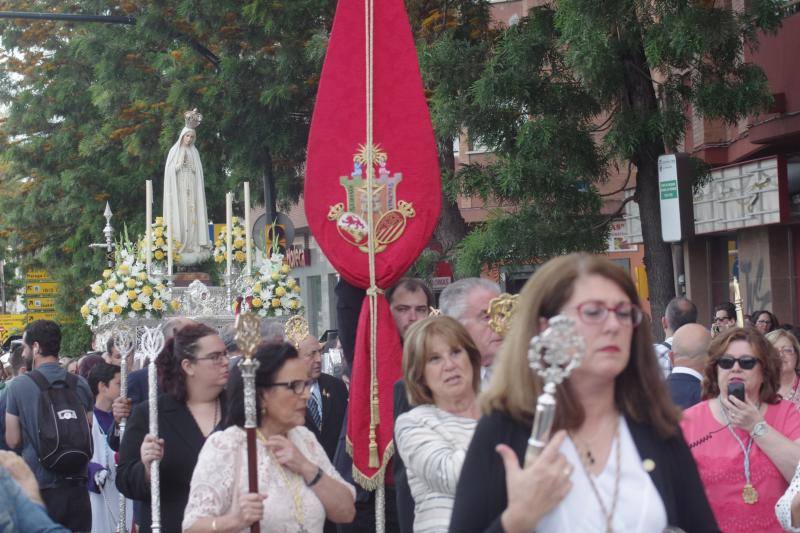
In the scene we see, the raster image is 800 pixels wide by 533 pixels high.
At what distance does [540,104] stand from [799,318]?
6623 mm

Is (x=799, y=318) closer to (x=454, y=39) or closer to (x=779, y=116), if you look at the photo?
(x=779, y=116)

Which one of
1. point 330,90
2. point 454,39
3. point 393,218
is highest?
point 454,39

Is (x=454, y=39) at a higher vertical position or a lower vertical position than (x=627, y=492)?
higher

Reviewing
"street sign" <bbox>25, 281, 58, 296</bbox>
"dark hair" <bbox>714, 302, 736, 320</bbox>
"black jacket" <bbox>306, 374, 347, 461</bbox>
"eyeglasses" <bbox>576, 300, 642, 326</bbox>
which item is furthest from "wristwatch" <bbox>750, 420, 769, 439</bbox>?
"street sign" <bbox>25, 281, 58, 296</bbox>

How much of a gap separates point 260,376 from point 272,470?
0.37 metres

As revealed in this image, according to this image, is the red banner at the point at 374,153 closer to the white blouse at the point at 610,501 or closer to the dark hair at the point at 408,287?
the dark hair at the point at 408,287

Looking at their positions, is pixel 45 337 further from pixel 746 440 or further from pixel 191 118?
pixel 191 118

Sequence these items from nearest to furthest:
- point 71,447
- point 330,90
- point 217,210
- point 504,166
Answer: point 330,90, point 71,447, point 504,166, point 217,210

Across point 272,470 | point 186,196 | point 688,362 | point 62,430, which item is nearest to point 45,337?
point 62,430

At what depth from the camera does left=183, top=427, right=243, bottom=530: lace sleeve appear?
4.67 meters

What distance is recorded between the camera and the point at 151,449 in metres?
5.91

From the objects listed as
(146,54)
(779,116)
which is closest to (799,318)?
(779,116)

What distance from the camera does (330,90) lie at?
696 centimetres

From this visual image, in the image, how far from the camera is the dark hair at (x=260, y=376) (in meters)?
4.99
